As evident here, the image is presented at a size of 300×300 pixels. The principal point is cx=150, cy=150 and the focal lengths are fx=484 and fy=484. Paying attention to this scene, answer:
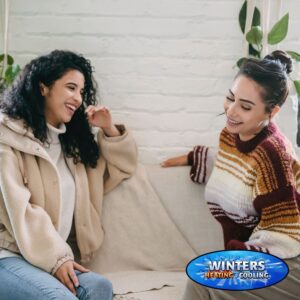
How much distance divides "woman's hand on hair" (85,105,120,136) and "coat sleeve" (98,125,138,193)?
1.3 inches

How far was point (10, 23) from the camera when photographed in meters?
1.81

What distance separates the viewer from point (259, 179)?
1321mm

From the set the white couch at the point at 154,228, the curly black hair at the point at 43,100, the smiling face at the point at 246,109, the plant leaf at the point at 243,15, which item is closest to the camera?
the smiling face at the point at 246,109

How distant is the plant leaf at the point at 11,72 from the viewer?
66.5 inches

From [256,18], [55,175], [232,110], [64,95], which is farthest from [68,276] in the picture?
[256,18]

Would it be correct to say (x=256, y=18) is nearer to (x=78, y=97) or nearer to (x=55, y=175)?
(x=78, y=97)

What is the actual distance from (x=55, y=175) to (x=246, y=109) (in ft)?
1.99

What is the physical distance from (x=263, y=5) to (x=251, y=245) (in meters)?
0.88

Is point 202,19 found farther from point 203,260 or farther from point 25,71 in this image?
point 203,260

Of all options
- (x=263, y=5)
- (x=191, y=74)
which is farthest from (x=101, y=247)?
(x=263, y=5)

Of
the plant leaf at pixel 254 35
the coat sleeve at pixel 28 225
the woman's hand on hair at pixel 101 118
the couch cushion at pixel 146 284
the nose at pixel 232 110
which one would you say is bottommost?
the couch cushion at pixel 146 284

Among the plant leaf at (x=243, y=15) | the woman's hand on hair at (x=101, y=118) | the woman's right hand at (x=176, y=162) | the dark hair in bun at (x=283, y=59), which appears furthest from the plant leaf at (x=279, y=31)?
the woman's hand on hair at (x=101, y=118)

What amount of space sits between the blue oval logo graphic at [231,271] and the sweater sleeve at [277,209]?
0.62 feet

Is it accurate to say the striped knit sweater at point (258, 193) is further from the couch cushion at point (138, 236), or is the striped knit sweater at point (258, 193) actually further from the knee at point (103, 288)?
the knee at point (103, 288)
